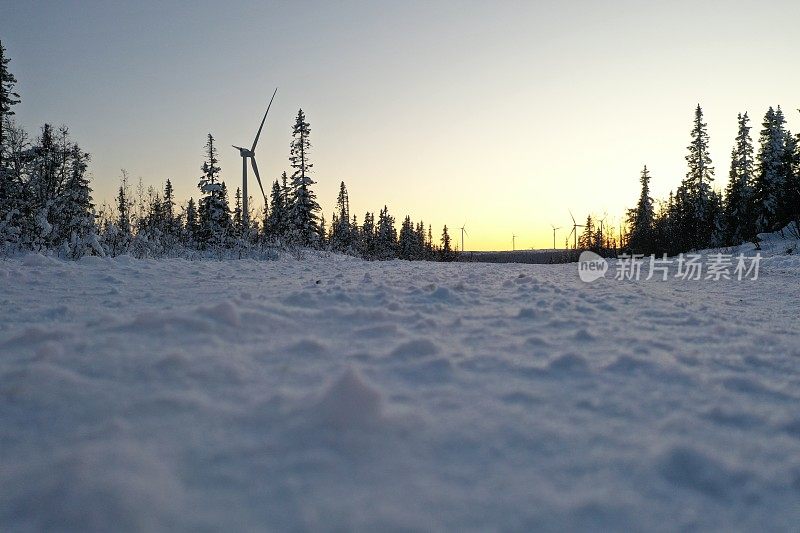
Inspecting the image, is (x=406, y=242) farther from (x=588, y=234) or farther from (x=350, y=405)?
(x=350, y=405)

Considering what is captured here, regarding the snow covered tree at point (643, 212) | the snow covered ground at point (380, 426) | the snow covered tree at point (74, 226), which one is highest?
the snow covered tree at point (643, 212)

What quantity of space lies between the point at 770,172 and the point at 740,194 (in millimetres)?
3808

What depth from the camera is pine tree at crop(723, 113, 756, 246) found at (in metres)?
37.9

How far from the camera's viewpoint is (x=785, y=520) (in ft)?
4.68

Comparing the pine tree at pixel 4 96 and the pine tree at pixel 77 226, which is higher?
the pine tree at pixel 4 96

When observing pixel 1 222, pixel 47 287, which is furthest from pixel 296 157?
pixel 47 287

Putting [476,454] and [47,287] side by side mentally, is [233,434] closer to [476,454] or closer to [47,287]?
[476,454]

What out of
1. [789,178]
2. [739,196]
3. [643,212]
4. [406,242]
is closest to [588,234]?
[643,212]

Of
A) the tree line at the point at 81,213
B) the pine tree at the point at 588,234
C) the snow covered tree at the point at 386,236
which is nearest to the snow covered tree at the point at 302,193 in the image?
the tree line at the point at 81,213

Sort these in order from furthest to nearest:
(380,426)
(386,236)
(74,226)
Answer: (386,236) → (74,226) → (380,426)

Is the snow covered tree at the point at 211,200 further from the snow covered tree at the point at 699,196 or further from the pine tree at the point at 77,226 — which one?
the snow covered tree at the point at 699,196

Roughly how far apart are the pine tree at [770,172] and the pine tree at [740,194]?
3.01ft

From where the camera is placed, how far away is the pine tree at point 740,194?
37875mm

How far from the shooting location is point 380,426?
1831mm
